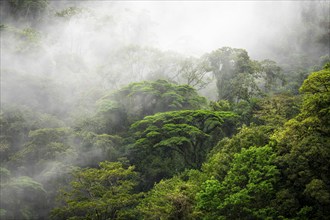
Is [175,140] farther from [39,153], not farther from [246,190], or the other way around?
[246,190]

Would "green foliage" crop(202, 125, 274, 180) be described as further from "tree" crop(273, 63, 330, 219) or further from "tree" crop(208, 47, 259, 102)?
"tree" crop(208, 47, 259, 102)

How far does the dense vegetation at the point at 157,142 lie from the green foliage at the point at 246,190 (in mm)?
66

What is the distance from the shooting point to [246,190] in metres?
18.5

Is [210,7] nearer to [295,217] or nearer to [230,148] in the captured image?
[230,148]

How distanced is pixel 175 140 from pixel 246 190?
12.0m

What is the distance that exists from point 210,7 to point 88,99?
52735mm

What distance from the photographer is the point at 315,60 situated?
60281mm

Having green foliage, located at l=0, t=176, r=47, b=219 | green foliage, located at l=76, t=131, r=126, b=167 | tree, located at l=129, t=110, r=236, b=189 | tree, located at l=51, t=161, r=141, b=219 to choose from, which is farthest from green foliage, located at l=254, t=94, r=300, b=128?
green foliage, located at l=0, t=176, r=47, b=219

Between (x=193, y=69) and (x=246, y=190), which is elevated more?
(x=193, y=69)

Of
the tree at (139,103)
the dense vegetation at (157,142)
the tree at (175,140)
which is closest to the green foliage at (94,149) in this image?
the dense vegetation at (157,142)

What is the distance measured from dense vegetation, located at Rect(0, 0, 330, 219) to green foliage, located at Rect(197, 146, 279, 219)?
66 millimetres

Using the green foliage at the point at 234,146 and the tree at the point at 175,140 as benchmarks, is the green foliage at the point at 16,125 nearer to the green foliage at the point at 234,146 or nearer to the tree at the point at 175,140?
the tree at the point at 175,140

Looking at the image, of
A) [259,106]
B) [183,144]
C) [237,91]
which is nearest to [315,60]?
[237,91]

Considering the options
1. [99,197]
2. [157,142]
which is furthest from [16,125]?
[157,142]
